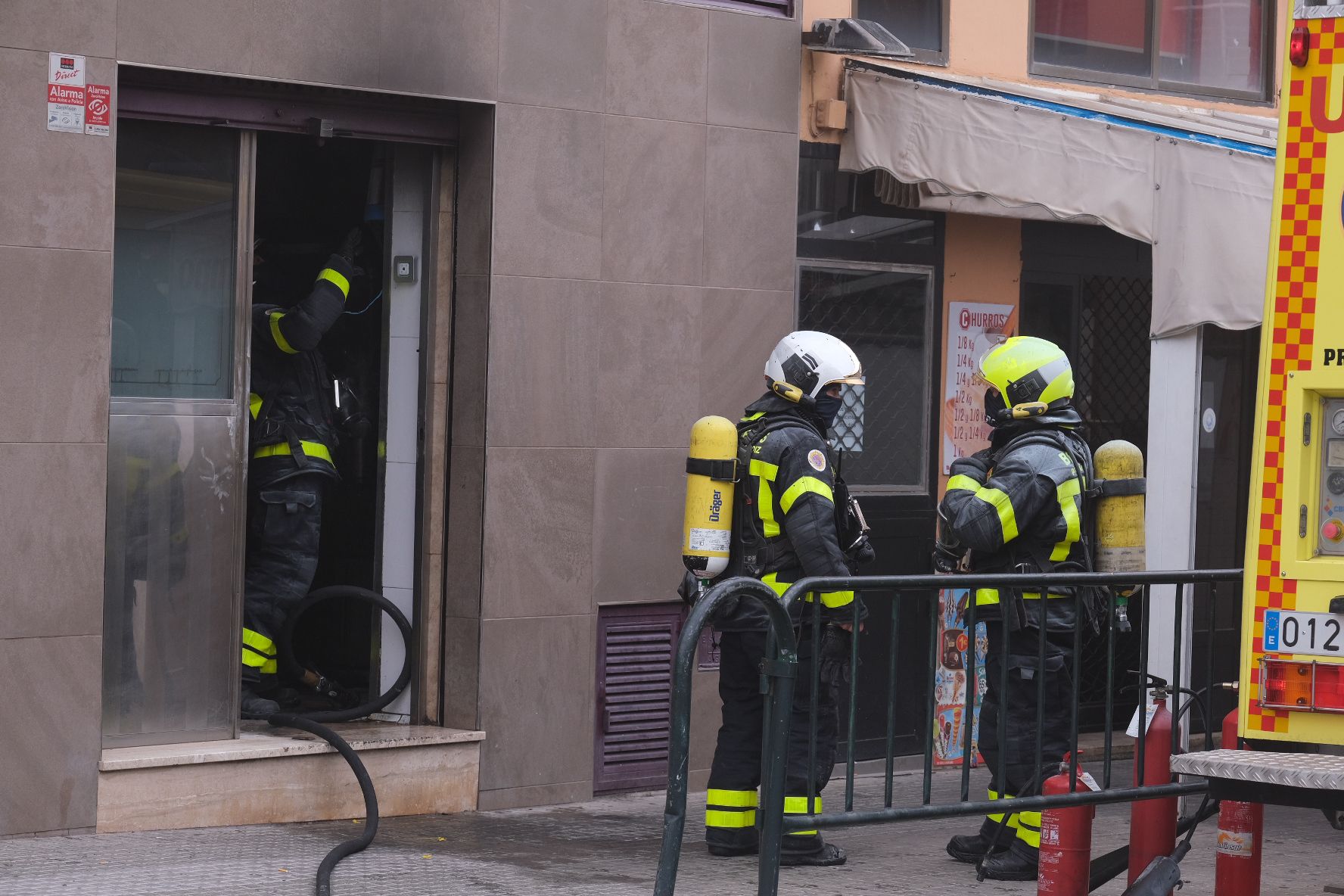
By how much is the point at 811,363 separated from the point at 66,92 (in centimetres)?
306

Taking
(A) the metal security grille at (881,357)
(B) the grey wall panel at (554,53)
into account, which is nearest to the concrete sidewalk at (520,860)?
(A) the metal security grille at (881,357)

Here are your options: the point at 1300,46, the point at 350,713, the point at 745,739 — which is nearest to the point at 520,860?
the point at 745,739

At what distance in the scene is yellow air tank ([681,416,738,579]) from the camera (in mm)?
6797

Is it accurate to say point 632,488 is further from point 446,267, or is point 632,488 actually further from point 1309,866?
point 1309,866

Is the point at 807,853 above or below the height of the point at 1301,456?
below

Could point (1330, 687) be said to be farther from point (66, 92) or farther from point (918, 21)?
point (918, 21)

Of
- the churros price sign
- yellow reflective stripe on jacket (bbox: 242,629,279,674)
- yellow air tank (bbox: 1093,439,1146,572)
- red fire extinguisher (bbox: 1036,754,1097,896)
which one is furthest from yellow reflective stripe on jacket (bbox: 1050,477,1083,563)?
yellow reflective stripe on jacket (bbox: 242,629,279,674)

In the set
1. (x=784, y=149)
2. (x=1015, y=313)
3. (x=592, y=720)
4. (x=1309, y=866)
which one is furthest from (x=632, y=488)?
(x=1309, y=866)

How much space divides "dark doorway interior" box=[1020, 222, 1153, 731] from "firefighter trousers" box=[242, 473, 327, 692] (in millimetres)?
4082

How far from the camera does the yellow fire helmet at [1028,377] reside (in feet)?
23.4

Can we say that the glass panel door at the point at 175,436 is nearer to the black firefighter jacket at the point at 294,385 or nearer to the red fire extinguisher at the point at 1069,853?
the black firefighter jacket at the point at 294,385

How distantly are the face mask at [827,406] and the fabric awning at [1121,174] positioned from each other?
1776 millimetres

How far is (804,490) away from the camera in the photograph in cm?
685

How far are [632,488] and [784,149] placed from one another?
1866 mm
